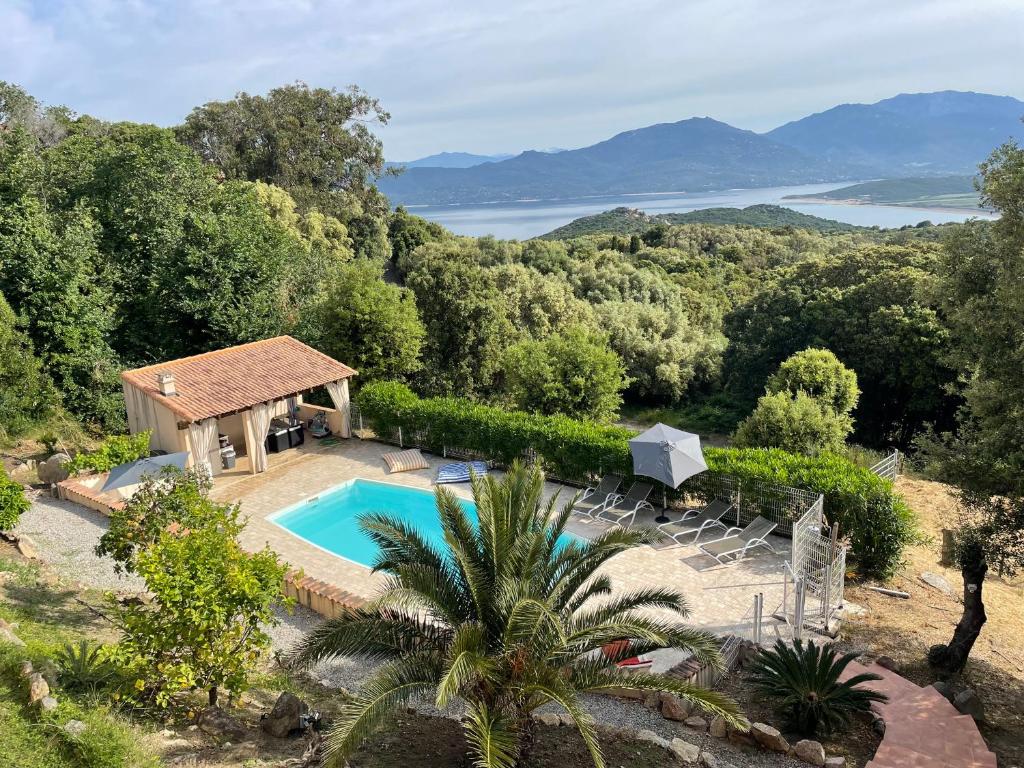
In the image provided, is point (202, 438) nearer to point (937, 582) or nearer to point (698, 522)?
point (698, 522)

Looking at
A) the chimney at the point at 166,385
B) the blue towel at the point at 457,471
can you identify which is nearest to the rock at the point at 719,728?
the blue towel at the point at 457,471

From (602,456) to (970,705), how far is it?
9165mm

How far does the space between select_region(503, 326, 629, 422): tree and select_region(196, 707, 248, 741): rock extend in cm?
1334

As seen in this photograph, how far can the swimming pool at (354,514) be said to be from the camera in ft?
53.6

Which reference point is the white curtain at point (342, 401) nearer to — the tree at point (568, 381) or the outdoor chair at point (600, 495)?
the tree at point (568, 381)

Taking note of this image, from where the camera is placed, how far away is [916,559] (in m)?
15.0

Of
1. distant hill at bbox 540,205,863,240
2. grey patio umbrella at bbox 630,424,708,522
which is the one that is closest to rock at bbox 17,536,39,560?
grey patio umbrella at bbox 630,424,708,522

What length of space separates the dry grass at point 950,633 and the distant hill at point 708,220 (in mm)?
100727

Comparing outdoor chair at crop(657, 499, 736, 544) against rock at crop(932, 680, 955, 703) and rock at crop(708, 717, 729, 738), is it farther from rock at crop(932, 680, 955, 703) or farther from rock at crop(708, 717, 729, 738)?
rock at crop(708, 717, 729, 738)

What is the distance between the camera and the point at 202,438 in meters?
18.7

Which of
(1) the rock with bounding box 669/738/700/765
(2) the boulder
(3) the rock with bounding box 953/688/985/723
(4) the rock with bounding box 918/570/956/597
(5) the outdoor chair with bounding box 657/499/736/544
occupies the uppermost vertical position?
(2) the boulder

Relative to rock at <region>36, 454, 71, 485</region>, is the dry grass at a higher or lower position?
lower

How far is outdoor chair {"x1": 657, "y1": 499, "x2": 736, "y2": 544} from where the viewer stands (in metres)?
15.7

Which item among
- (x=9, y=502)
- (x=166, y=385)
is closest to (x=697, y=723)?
(x=9, y=502)
